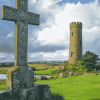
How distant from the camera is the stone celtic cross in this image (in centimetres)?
484

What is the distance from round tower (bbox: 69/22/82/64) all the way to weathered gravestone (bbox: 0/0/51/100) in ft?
Answer: 85.0

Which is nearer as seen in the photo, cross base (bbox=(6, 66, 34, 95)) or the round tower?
cross base (bbox=(6, 66, 34, 95))

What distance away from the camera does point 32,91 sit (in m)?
4.75

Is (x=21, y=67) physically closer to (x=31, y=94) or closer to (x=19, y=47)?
(x=19, y=47)

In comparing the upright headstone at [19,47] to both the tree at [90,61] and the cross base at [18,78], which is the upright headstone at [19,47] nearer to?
the cross base at [18,78]

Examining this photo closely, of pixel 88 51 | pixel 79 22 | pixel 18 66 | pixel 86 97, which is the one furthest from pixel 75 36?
pixel 18 66

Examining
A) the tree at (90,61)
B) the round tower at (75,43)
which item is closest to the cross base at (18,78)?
the tree at (90,61)

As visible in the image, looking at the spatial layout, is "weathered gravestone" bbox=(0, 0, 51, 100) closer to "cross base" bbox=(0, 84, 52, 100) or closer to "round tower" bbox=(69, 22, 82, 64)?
"cross base" bbox=(0, 84, 52, 100)

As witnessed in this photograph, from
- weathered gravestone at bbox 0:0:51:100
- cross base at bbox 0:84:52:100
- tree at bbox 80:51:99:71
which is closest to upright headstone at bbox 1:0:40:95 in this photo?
weathered gravestone at bbox 0:0:51:100

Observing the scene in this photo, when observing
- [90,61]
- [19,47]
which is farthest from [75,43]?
[19,47]

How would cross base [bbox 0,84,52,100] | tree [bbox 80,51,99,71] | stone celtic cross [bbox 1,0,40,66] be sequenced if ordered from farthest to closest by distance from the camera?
tree [bbox 80,51,99,71] < stone celtic cross [bbox 1,0,40,66] < cross base [bbox 0,84,52,100]

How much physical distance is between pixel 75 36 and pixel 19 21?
26.7 meters

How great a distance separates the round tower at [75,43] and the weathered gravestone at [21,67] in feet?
85.0

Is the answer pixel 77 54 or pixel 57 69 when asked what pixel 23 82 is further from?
pixel 77 54
